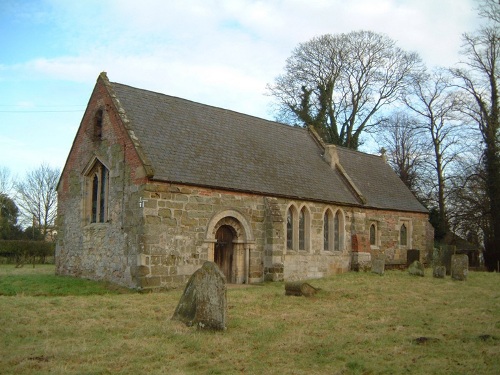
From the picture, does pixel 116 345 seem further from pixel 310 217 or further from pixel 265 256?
pixel 310 217

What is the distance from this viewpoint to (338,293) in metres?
16.4

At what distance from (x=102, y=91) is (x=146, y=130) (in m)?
2.66

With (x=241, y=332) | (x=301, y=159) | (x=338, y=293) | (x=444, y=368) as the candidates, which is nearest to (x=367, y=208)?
(x=301, y=159)

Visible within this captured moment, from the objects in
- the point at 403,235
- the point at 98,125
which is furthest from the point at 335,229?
the point at 98,125

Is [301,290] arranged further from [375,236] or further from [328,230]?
[375,236]

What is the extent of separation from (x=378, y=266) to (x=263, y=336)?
52.8 feet

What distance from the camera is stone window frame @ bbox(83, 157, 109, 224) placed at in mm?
20000

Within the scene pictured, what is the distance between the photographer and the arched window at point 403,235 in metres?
30.8

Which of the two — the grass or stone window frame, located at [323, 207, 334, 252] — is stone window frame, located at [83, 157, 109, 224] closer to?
the grass

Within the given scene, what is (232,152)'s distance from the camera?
72.4ft

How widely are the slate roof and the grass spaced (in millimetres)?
5433

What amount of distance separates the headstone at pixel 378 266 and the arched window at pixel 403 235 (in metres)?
6.26

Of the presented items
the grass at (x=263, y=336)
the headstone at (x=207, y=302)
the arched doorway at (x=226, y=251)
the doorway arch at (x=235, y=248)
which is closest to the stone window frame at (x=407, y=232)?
the doorway arch at (x=235, y=248)

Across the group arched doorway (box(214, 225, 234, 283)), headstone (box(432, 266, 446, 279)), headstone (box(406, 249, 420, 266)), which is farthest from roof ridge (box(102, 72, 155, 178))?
headstone (box(406, 249, 420, 266))
